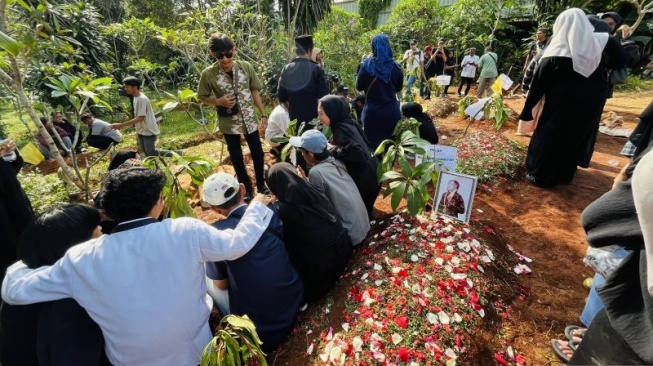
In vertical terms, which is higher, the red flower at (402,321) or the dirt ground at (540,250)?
the red flower at (402,321)

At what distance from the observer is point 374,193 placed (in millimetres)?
3158

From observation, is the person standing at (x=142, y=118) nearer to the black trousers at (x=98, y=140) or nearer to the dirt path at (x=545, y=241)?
the black trousers at (x=98, y=140)

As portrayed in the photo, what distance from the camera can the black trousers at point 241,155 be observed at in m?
3.73

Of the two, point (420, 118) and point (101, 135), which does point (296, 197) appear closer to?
point (420, 118)

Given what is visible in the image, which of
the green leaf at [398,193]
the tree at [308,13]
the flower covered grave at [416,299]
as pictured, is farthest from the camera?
the tree at [308,13]

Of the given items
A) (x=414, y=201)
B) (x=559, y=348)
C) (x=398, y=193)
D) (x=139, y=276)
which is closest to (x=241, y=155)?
(x=398, y=193)

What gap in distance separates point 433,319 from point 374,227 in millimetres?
1290

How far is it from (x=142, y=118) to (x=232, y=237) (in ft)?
12.9

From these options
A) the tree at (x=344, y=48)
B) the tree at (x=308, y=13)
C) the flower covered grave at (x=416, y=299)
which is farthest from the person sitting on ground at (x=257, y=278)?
the tree at (x=308, y=13)

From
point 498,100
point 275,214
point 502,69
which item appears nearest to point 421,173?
point 275,214

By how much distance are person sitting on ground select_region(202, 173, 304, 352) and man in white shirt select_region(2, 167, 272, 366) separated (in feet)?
0.85

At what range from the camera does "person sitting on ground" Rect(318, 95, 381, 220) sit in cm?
298

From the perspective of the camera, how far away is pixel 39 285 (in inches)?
55.9

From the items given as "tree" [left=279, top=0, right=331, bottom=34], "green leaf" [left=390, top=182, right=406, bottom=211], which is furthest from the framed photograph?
"tree" [left=279, top=0, right=331, bottom=34]
